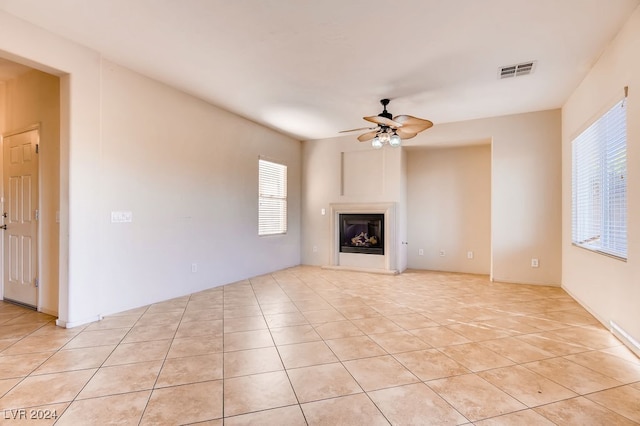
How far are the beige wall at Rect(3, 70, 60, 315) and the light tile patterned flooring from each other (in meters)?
0.34

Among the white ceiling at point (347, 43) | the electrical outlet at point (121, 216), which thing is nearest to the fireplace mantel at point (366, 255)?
the white ceiling at point (347, 43)

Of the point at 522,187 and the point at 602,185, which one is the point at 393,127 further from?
the point at 522,187

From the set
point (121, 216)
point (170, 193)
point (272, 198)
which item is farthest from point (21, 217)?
point (272, 198)

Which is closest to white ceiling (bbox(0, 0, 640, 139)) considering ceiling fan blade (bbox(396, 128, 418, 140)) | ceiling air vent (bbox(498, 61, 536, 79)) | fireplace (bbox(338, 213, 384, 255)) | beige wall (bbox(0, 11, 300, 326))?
ceiling air vent (bbox(498, 61, 536, 79))

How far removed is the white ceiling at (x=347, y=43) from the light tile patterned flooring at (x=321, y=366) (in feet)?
9.01

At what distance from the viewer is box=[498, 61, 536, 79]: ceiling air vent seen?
3483mm

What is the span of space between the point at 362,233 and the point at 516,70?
3749mm

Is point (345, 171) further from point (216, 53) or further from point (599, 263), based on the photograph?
point (599, 263)

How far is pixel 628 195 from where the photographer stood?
2680mm

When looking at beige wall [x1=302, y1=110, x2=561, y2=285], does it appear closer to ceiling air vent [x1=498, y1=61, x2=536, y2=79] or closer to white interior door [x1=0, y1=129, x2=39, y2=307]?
ceiling air vent [x1=498, y1=61, x2=536, y2=79]

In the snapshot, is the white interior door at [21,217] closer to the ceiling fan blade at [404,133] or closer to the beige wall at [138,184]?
the beige wall at [138,184]

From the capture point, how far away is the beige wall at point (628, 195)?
100 inches

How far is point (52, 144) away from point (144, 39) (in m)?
1.59

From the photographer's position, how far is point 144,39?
299 centimetres
